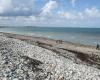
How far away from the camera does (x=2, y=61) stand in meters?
14.8

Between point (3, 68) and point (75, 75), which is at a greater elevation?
point (3, 68)

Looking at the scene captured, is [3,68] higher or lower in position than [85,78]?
higher

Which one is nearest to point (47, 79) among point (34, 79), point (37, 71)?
point (34, 79)

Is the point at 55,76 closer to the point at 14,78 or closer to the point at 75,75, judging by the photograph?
the point at 75,75

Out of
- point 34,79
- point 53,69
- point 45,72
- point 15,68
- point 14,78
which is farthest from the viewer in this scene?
point 53,69

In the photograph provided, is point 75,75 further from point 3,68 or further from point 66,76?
point 3,68

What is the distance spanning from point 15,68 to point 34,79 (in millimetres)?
1790

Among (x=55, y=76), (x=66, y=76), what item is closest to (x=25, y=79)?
(x=55, y=76)

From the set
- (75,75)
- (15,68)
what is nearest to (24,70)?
(15,68)

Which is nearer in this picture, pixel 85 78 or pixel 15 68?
pixel 15 68

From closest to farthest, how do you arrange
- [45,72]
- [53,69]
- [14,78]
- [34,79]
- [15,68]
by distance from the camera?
[14,78] < [34,79] < [15,68] < [45,72] < [53,69]

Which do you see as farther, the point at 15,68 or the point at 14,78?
the point at 15,68

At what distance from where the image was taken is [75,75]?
14828 millimetres

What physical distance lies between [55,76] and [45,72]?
41.6 inches
